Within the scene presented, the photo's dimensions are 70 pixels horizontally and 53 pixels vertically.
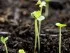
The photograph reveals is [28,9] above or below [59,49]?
above

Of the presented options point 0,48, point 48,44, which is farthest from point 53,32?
point 0,48

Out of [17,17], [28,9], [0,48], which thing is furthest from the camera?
[28,9]

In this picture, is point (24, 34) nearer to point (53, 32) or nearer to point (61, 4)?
point (53, 32)

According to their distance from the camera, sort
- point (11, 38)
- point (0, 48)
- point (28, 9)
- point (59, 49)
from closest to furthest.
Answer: point (59, 49), point (0, 48), point (11, 38), point (28, 9)

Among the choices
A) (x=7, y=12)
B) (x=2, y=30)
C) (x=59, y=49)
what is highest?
(x=7, y=12)

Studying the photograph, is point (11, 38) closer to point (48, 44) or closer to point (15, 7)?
point (48, 44)

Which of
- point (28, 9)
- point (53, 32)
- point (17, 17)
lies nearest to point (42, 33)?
point (53, 32)

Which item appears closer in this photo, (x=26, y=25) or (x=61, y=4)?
(x=26, y=25)
